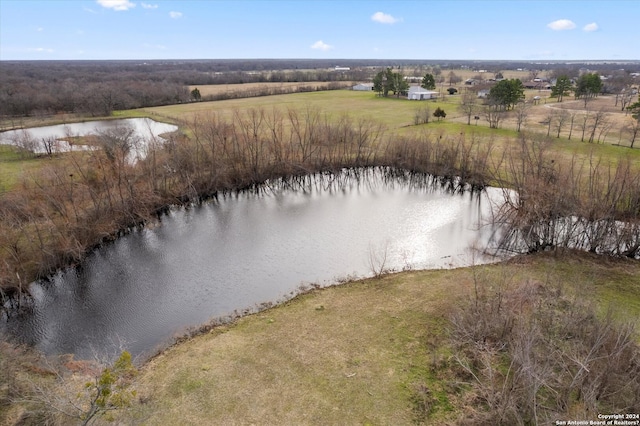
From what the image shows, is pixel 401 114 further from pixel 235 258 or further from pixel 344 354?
pixel 344 354

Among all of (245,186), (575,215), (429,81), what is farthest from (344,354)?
(429,81)

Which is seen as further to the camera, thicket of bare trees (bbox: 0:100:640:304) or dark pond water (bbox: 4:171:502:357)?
thicket of bare trees (bbox: 0:100:640:304)

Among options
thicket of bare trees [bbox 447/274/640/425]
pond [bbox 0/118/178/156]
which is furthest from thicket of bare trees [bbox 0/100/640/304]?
pond [bbox 0/118/178/156]

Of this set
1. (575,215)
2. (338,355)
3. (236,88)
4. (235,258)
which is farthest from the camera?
(236,88)

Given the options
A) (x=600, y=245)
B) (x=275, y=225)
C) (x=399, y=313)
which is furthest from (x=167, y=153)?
(x=600, y=245)

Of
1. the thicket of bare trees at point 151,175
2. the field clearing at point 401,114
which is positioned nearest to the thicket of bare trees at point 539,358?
the thicket of bare trees at point 151,175

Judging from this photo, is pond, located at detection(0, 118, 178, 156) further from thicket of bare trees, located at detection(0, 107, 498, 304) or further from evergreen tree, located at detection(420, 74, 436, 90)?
evergreen tree, located at detection(420, 74, 436, 90)
